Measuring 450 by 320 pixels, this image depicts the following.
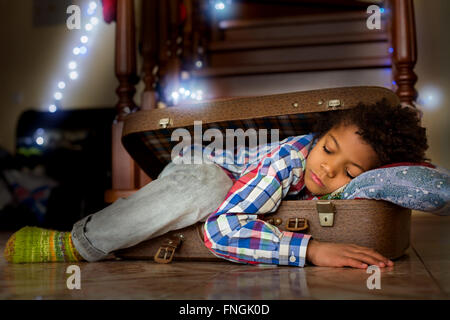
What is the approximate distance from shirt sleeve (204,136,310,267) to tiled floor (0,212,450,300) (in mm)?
30

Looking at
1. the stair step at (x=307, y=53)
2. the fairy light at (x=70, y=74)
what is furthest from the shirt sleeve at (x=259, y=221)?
the fairy light at (x=70, y=74)

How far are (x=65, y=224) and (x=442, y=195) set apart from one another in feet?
5.04

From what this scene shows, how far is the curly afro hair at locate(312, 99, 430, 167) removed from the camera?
3.54ft

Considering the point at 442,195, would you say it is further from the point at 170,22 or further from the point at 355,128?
the point at 170,22

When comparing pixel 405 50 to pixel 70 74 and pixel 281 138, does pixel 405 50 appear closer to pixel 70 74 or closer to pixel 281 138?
pixel 281 138

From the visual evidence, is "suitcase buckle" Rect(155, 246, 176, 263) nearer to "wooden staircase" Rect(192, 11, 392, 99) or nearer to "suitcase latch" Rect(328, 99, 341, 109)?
"suitcase latch" Rect(328, 99, 341, 109)

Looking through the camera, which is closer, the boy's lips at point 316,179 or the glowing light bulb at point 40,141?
the boy's lips at point 316,179

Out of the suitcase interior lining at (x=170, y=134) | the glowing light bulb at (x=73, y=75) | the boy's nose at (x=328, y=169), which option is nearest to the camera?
the boy's nose at (x=328, y=169)

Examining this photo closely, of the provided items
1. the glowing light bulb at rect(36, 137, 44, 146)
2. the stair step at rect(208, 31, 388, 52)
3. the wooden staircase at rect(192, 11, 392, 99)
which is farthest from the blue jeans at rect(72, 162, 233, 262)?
the glowing light bulb at rect(36, 137, 44, 146)

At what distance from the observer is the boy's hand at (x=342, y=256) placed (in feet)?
3.09

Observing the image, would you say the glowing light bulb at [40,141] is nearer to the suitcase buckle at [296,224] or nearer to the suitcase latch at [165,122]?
the suitcase latch at [165,122]

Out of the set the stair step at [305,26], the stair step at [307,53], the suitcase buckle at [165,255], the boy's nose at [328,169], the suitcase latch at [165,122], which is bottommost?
the suitcase buckle at [165,255]

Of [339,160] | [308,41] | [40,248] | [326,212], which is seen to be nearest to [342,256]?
[326,212]

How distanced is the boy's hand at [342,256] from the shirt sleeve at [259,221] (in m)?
0.02
